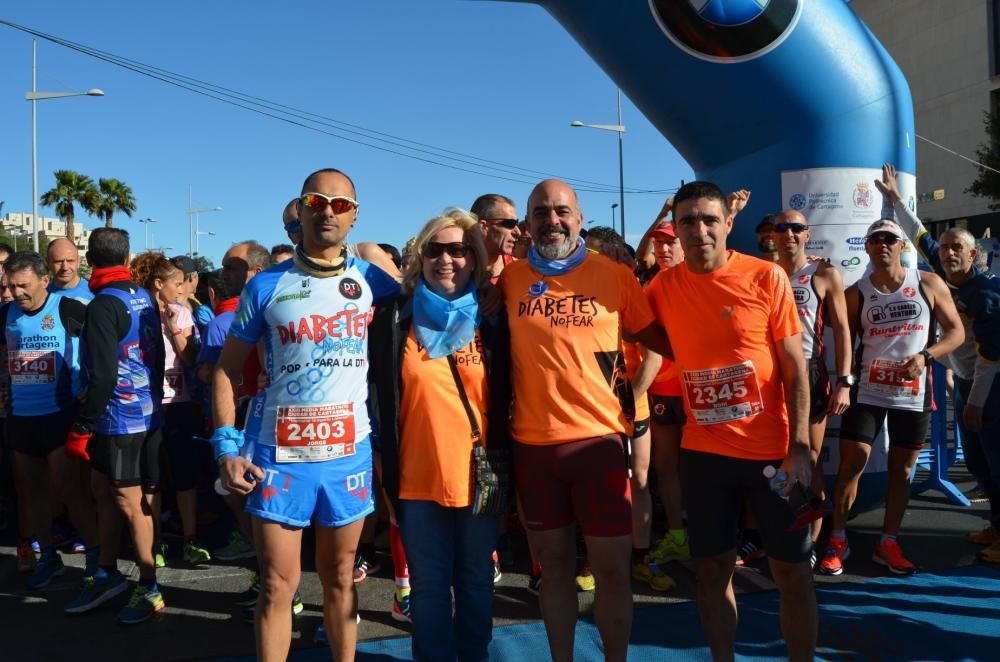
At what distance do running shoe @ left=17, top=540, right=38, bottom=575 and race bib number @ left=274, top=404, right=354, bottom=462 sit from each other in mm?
3141

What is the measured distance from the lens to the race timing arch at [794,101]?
444 cm

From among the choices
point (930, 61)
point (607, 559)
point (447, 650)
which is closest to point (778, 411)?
point (607, 559)

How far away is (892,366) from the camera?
4148 mm

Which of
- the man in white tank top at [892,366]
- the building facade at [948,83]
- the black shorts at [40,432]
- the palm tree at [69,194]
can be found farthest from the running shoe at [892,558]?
the palm tree at [69,194]

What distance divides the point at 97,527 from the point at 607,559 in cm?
333

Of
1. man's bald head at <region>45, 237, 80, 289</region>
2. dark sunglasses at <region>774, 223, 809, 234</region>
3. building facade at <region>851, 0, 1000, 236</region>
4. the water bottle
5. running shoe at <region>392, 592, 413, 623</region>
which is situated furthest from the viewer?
building facade at <region>851, 0, 1000, 236</region>

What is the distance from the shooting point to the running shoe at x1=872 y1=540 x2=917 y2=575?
4.11 meters

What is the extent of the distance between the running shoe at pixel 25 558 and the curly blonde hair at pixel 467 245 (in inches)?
139

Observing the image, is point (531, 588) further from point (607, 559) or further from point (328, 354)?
point (328, 354)

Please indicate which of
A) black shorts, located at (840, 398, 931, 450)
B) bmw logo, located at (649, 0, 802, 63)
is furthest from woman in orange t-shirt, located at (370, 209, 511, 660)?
bmw logo, located at (649, 0, 802, 63)

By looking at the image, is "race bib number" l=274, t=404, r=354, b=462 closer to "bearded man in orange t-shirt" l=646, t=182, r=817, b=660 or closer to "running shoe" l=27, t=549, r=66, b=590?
"bearded man in orange t-shirt" l=646, t=182, r=817, b=660

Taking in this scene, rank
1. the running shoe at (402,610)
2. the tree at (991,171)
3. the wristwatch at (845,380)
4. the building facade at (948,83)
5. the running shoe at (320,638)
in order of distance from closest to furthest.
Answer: the running shoe at (320,638)
the running shoe at (402,610)
the wristwatch at (845,380)
the tree at (991,171)
the building facade at (948,83)

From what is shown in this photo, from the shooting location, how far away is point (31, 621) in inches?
149

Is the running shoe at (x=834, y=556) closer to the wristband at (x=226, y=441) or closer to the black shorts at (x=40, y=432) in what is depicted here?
Result: the wristband at (x=226, y=441)
